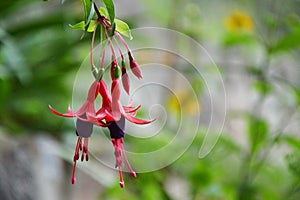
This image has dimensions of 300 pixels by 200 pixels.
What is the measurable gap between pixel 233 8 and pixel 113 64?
5.51ft

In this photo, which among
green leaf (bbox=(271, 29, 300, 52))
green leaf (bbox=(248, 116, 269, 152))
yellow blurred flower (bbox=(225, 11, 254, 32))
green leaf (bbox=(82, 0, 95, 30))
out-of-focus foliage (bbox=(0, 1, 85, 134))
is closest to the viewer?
green leaf (bbox=(82, 0, 95, 30))

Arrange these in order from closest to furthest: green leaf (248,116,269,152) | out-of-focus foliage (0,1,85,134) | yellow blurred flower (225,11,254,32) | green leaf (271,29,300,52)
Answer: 1. green leaf (271,29,300,52)
2. green leaf (248,116,269,152)
3. out-of-focus foliage (0,1,85,134)
4. yellow blurred flower (225,11,254,32)

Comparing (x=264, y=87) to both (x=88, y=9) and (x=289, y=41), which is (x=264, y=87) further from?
(x=88, y=9)

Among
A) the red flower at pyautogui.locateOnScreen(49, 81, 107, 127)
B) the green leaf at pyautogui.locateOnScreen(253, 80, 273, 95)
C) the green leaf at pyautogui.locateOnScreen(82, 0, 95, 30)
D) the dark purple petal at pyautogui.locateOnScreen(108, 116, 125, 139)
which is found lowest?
the green leaf at pyautogui.locateOnScreen(253, 80, 273, 95)

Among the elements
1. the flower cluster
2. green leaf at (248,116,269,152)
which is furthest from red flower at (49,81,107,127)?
green leaf at (248,116,269,152)

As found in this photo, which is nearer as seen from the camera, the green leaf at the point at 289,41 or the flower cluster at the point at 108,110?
the flower cluster at the point at 108,110

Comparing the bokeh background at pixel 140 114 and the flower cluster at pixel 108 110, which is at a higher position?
the flower cluster at pixel 108 110

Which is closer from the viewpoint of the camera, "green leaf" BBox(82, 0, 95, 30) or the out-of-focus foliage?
"green leaf" BBox(82, 0, 95, 30)

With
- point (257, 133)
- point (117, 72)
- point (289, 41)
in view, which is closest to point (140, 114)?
point (257, 133)

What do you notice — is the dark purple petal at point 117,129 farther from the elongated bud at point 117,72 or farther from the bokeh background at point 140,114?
the bokeh background at point 140,114

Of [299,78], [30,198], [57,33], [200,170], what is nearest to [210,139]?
[200,170]

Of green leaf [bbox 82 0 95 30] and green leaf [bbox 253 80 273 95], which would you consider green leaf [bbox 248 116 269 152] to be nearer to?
green leaf [bbox 253 80 273 95]

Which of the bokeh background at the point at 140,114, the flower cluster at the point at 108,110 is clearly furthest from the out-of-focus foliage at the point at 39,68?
the flower cluster at the point at 108,110

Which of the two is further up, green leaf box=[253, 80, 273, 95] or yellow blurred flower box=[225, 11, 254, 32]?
green leaf box=[253, 80, 273, 95]
